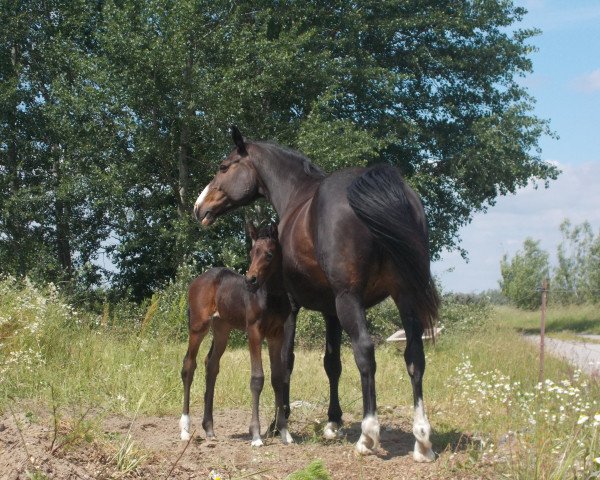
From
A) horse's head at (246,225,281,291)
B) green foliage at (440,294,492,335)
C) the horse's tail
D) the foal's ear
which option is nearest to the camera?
the horse's tail

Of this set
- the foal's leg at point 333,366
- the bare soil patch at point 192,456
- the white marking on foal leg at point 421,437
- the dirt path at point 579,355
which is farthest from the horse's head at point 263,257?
the dirt path at point 579,355

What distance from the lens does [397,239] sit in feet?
20.6

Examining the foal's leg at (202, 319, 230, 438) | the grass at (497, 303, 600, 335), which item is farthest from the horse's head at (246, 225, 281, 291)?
the grass at (497, 303, 600, 335)

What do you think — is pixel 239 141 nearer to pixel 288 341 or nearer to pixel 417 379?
pixel 288 341

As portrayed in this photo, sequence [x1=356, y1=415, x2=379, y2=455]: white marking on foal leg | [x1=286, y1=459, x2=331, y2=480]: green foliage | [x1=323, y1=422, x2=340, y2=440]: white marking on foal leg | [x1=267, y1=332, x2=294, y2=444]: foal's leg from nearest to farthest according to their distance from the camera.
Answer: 1. [x1=286, y1=459, x2=331, y2=480]: green foliage
2. [x1=356, y1=415, x2=379, y2=455]: white marking on foal leg
3. [x1=267, y1=332, x2=294, y2=444]: foal's leg
4. [x1=323, y1=422, x2=340, y2=440]: white marking on foal leg

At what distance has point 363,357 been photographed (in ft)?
20.8

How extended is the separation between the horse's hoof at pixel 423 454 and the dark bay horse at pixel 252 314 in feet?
4.25

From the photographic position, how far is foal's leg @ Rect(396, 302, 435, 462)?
623 cm

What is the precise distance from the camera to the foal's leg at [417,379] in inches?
245

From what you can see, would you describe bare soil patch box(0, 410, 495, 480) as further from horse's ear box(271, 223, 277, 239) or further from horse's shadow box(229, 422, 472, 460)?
horse's ear box(271, 223, 277, 239)

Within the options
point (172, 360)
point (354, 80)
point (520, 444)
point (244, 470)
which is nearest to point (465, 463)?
point (520, 444)

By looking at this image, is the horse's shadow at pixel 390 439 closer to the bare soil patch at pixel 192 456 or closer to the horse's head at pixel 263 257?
the bare soil patch at pixel 192 456

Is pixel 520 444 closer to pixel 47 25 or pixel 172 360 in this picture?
pixel 172 360

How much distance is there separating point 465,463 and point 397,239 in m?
1.69
